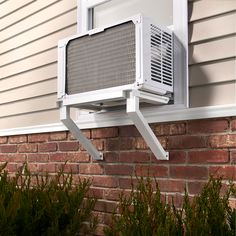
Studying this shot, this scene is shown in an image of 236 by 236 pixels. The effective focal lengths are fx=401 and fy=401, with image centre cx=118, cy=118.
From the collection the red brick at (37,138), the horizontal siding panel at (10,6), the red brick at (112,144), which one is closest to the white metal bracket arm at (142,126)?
the red brick at (112,144)

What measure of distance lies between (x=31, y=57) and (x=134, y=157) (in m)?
1.45

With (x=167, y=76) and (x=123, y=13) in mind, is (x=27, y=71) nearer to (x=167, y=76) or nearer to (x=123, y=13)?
(x=123, y=13)

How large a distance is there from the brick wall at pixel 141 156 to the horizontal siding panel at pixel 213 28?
1.51 feet

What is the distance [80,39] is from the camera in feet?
7.95

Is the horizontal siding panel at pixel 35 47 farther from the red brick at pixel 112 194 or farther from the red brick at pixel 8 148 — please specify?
the red brick at pixel 112 194

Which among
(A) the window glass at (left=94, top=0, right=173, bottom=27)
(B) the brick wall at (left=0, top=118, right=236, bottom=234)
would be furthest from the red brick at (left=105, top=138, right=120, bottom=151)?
(A) the window glass at (left=94, top=0, right=173, bottom=27)

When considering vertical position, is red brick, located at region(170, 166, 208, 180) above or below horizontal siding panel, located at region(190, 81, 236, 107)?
below

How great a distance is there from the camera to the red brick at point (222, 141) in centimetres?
202

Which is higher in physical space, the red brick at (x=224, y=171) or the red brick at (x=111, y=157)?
the red brick at (x=111, y=157)

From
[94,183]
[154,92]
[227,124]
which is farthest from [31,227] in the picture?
[227,124]

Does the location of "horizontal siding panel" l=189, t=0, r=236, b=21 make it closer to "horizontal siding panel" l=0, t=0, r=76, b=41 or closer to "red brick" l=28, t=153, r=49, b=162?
"horizontal siding panel" l=0, t=0, r=76, b=41

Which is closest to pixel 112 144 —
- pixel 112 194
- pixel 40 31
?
pixel 112 194

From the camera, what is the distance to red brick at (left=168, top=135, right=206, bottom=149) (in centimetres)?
216

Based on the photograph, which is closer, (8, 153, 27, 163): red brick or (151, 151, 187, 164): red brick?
(151, 151, 187, 164): red brick
